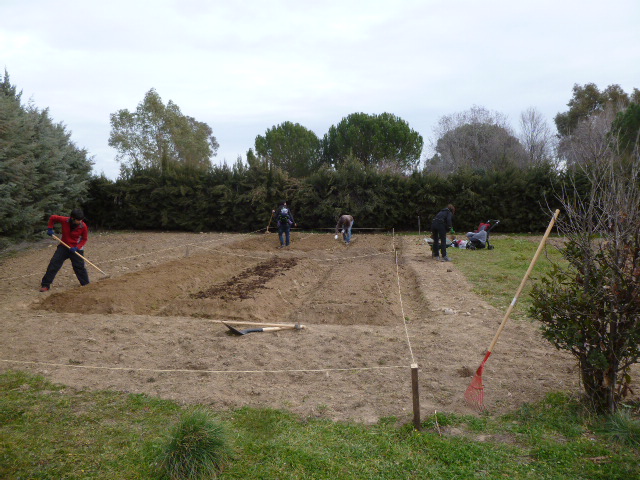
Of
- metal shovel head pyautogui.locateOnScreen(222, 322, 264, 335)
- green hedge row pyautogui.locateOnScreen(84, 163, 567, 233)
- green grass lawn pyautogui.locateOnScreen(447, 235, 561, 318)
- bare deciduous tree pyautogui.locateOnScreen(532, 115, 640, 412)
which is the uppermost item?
green hedge row pyautogui.locateOnScreen(84, 163, 567, 233)

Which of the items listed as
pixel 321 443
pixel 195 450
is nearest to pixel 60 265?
pixel 195 450

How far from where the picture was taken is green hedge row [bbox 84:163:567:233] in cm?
2341

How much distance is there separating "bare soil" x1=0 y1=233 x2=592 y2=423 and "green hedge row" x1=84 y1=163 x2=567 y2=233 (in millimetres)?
12576

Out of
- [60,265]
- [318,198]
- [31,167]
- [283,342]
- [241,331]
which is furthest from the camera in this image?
[318,198]

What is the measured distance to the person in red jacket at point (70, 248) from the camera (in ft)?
33.3

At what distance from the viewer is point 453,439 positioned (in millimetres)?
3971

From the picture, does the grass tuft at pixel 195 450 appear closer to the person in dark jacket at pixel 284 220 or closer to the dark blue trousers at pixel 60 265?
the dark blue trousers at pixel 60 265

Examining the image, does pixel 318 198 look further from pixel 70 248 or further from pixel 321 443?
pixel 321 443

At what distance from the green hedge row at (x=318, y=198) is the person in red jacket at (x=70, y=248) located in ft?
48.5

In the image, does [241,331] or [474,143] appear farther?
[474,143]

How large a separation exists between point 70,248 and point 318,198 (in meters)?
15.9

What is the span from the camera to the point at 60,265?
10281 millimetres

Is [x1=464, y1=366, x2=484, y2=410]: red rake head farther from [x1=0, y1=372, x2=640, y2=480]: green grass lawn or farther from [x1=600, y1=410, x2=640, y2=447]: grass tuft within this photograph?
[x1=600, y1=410, x2=640, y2=447]: grass tuft

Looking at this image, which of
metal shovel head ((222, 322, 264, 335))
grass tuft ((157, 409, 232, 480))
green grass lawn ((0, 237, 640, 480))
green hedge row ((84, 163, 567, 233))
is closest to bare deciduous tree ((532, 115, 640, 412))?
green grass lawn ((0, 237, 640, 480))
